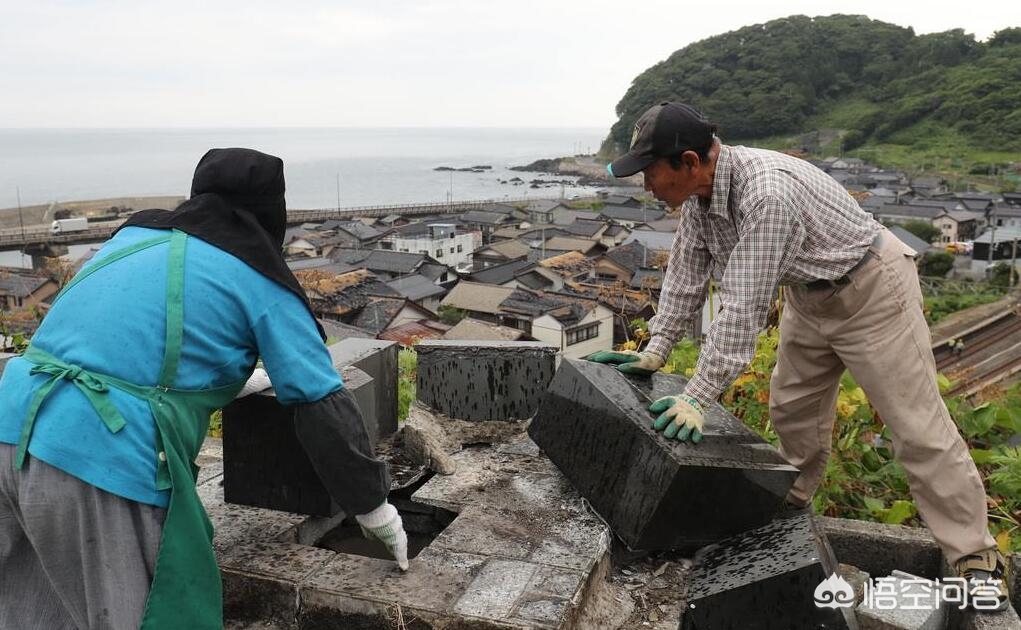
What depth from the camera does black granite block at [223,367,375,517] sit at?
2.62m

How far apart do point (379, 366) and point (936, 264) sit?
113 feet

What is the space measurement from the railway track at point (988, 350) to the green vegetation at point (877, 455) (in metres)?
8.44

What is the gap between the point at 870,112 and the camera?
7350 cm

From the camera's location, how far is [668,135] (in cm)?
249

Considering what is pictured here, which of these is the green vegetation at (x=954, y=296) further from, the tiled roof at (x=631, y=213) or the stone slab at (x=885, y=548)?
the stone slab at (x=885, y=548)

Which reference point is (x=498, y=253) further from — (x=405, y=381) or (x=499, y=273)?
(x=405, y=381)

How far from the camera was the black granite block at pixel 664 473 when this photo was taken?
250cm

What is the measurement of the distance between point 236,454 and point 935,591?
2.45m

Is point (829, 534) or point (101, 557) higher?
point (101, 557)

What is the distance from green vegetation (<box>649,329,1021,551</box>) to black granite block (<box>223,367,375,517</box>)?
7.37 ft

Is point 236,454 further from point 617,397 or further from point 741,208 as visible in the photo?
point 741,208

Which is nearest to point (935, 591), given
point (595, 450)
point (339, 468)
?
point (595, 450)

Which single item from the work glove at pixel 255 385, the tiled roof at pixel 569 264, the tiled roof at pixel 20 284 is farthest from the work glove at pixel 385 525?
the tiled roof at pixel 569 264

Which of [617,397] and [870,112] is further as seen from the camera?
[870,112]
